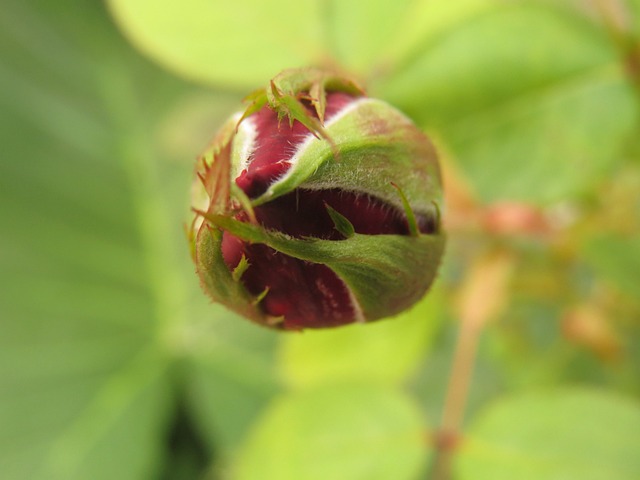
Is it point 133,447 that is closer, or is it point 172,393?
point 133,447

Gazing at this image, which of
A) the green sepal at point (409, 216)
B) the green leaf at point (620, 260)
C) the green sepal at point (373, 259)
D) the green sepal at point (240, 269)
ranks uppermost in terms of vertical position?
the green leaf at point (620, 260)

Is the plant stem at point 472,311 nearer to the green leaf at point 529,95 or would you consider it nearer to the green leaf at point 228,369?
the green leaf at point 529,95

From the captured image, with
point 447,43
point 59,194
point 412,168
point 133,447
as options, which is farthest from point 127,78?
point 412,168

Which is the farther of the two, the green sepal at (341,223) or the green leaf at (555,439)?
the green leaf at (555,439)

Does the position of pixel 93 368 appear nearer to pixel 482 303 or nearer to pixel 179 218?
pixel 179 218

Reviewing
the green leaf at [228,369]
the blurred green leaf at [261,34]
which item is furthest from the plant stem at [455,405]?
the green leaf at [228,369]

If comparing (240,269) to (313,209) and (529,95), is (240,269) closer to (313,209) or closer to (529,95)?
(313,209)
